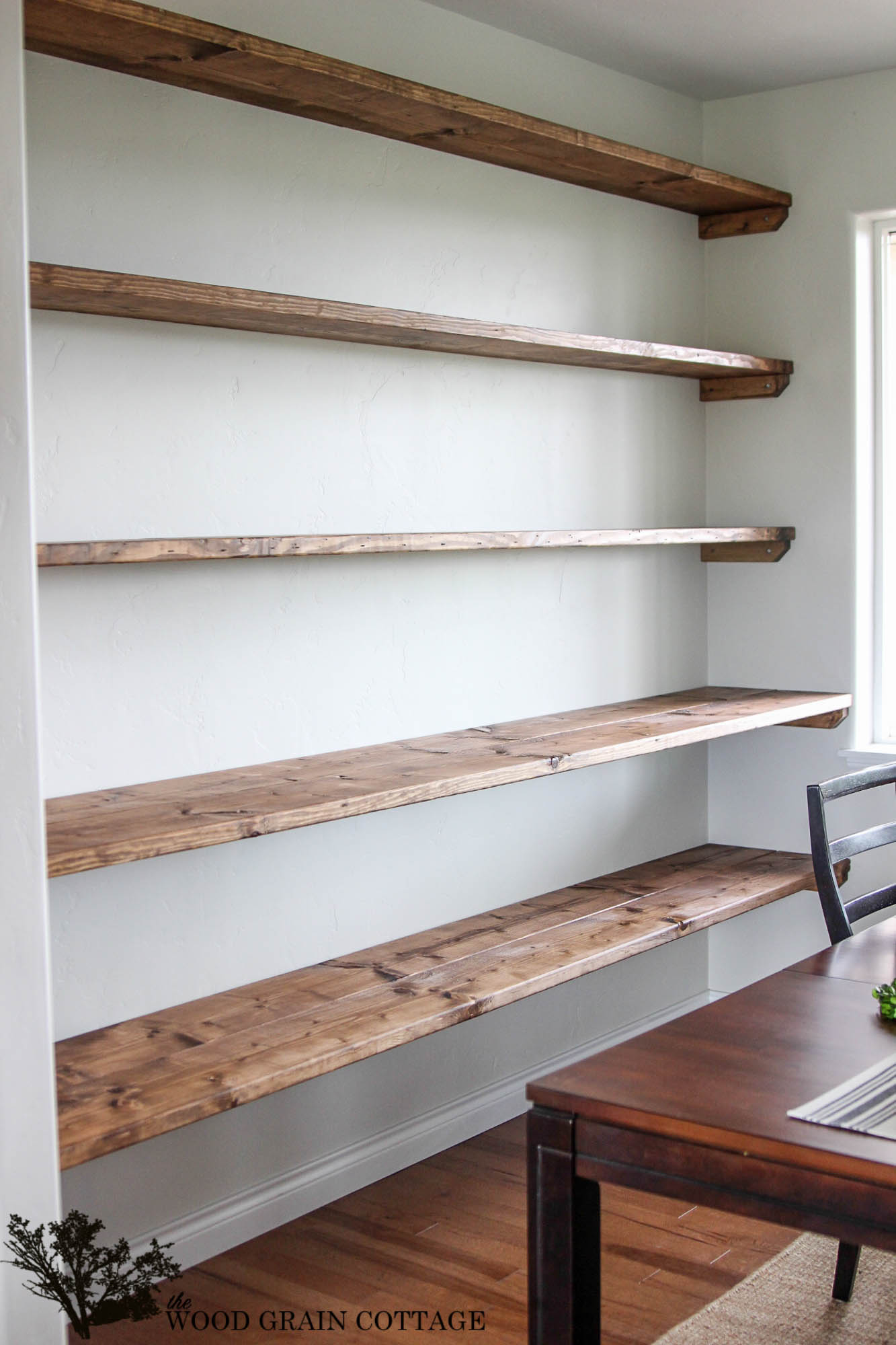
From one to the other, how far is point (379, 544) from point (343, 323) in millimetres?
427

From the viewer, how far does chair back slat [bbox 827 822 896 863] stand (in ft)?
8.35

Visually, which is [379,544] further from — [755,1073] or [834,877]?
[755,1073]

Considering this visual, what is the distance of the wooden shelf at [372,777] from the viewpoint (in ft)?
7.26

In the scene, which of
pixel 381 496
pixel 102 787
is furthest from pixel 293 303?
pixel 102 787

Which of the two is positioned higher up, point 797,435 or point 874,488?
point 797,435

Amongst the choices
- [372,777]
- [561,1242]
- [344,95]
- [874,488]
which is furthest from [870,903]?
[344,95]

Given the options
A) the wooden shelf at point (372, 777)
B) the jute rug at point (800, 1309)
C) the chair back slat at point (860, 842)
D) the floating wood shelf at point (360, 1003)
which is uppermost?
the wooden shelf at point (372, 777)

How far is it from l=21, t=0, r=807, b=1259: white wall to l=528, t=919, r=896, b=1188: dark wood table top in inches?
45.6

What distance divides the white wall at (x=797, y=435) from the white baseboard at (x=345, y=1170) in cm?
91

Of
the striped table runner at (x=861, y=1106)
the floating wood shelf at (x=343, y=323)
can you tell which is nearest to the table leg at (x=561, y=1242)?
the striped table runner at (x=861, y=1106)

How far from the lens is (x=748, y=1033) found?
1.87m

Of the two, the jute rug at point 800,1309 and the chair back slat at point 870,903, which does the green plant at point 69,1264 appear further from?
the chair back slat at point 870,903

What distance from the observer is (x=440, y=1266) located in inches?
108

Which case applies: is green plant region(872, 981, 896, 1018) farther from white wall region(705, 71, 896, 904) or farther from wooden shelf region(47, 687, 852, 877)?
white wall region(705, 71, 896, 904)
